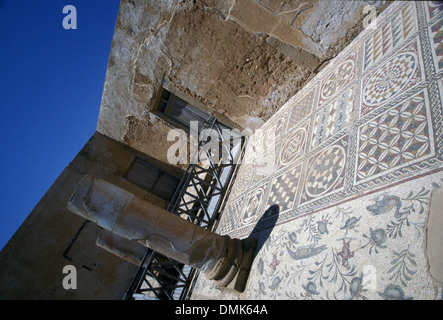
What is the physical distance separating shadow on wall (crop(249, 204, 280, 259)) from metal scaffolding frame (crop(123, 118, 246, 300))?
154 centimetres

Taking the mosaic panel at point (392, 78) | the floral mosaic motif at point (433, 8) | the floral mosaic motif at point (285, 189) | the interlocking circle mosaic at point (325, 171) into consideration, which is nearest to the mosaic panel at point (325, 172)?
the interlocking circle mosaic at point (325, 171)

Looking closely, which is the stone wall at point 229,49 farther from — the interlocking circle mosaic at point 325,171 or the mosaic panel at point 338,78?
the interlocking circle mosaic at point 325,171

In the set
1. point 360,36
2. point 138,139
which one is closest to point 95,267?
point 138,139

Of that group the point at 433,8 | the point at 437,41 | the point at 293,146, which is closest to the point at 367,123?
the point at 437,41

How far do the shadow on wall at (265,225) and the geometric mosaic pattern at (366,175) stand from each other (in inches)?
2.6

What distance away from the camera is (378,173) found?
4.35 feet

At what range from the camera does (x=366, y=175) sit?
1.39 metres

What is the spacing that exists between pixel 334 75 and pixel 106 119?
471 centimetres

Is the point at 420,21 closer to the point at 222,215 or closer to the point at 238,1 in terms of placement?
the point at 238,1

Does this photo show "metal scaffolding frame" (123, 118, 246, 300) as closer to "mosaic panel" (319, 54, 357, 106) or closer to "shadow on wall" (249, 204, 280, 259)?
"shadow on wall" (249, 204, 280, 259)

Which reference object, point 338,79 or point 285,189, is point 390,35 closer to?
point 338,79

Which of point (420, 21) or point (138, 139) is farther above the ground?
point (138, 139)

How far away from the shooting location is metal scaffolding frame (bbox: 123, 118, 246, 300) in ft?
12.1

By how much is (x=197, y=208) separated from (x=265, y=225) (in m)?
2.21
